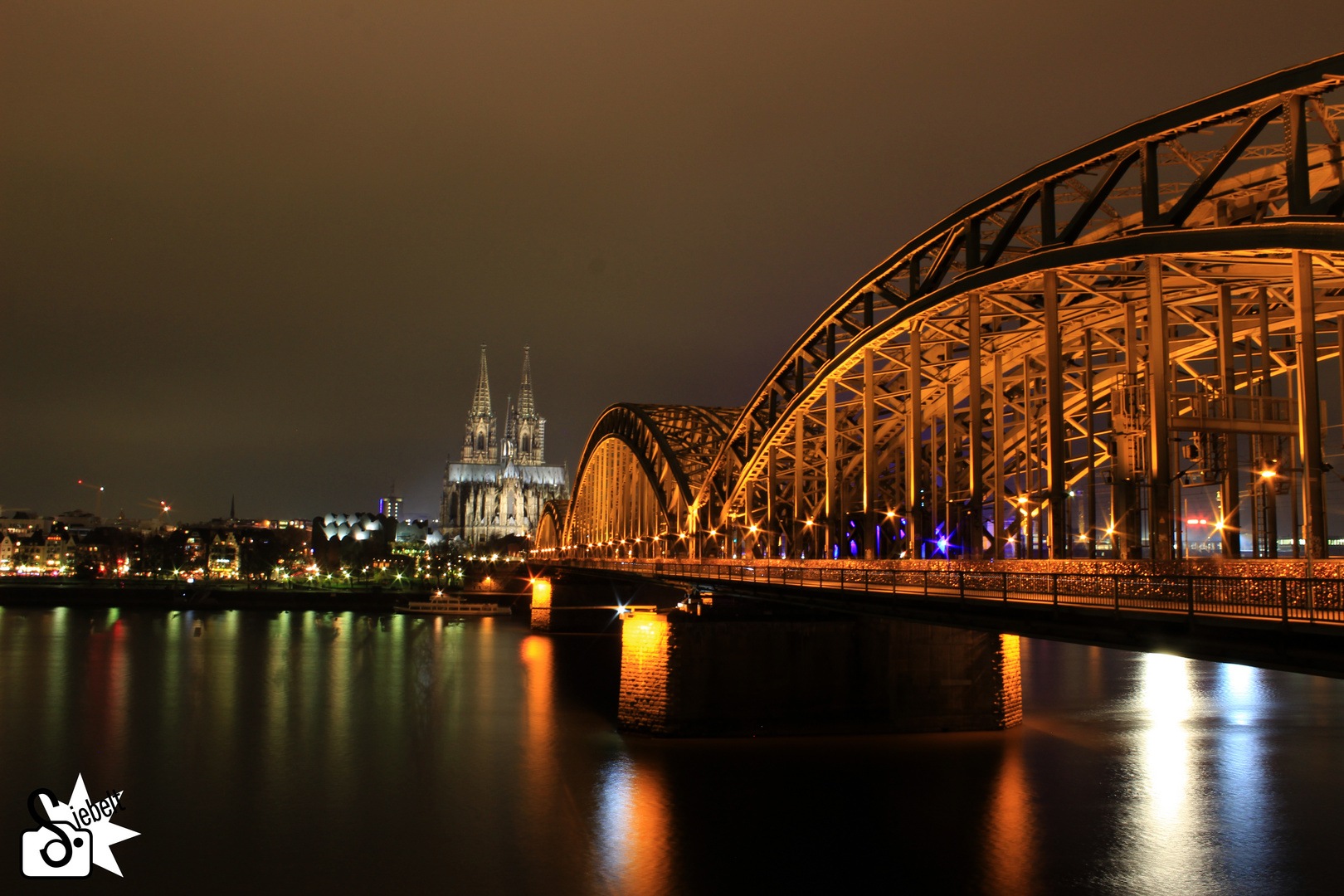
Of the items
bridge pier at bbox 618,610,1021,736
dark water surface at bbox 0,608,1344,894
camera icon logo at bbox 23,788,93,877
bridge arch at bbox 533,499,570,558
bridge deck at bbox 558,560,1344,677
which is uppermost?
bridge arch at bbox 533,499,570,558

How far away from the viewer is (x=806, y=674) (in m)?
37.4

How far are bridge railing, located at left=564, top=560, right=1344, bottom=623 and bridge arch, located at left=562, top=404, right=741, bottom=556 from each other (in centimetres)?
4151

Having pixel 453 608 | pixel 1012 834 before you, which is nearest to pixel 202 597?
pixel 453 608

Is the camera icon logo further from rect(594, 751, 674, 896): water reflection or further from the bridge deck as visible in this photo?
the bridge deck

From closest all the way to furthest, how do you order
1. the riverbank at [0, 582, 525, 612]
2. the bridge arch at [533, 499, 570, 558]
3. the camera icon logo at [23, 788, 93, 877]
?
the camera icon logo at [23, 788, 93, 877]
the riverbank at [0, 582, 525, 612]
the bridge arch at [533, 499, 570, 558]

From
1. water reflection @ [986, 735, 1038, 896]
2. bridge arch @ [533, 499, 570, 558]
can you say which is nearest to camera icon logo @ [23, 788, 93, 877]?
water reflection @ [986, 735, 1038, 896]

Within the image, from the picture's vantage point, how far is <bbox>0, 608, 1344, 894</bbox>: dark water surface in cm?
2552

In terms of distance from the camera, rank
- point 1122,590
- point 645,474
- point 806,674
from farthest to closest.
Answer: point 645,474 → point 806,674 → point 1122,590

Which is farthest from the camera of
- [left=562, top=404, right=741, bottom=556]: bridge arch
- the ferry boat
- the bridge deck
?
the ferry boat

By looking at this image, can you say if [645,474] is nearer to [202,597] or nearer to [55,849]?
[55,849]

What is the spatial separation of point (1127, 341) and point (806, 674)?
15.9m

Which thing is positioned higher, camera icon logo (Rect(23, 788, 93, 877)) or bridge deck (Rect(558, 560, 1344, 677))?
bridge deck (Rect(558, 560, 1344, 677))

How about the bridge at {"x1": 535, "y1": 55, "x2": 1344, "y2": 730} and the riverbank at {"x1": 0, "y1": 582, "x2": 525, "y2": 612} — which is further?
the riverbank at {"x1": 0, "y1": 582, "x2": 525, "y2": 612}

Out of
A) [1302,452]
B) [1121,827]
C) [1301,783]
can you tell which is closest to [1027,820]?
[1121,827]
